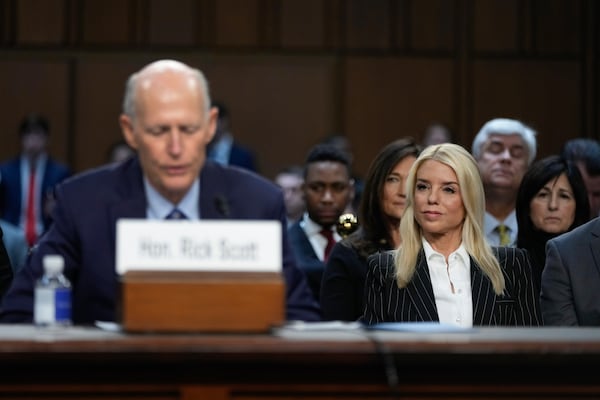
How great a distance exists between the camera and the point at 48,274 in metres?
3.58

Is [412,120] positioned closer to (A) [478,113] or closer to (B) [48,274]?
(A) [478,113]

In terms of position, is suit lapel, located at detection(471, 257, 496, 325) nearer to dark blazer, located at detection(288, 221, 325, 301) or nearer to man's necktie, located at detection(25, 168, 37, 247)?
dark blazer, located at detection(288, 221, 325, 301)

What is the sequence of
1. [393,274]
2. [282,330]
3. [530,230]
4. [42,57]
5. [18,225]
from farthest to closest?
[42,57] < [18,225] < [530,230] < [393,274] < [282,330]

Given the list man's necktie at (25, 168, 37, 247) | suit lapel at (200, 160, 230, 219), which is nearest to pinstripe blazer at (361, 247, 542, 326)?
suit lapel at (200, 160, 230, 219)

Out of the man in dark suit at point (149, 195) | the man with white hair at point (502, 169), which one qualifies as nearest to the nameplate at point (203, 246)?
the man in dark suit at point (149, 195)

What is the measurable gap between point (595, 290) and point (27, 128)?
6.84m

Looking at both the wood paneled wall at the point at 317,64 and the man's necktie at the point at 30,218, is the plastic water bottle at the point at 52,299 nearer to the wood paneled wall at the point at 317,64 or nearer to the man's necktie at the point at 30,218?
the man's necktie at the point at 30,218

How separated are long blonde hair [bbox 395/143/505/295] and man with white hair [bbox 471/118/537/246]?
1.55 m

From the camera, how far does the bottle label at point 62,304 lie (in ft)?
11.6

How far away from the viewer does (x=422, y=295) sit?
4.98 meters

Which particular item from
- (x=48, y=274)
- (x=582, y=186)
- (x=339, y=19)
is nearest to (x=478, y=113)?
(x=339, y=19)

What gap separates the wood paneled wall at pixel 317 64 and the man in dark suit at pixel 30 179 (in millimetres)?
973

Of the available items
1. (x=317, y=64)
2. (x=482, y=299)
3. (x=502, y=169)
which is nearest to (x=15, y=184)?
(x=317, y=64)

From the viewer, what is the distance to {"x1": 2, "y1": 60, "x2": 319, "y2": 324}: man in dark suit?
3.77m
